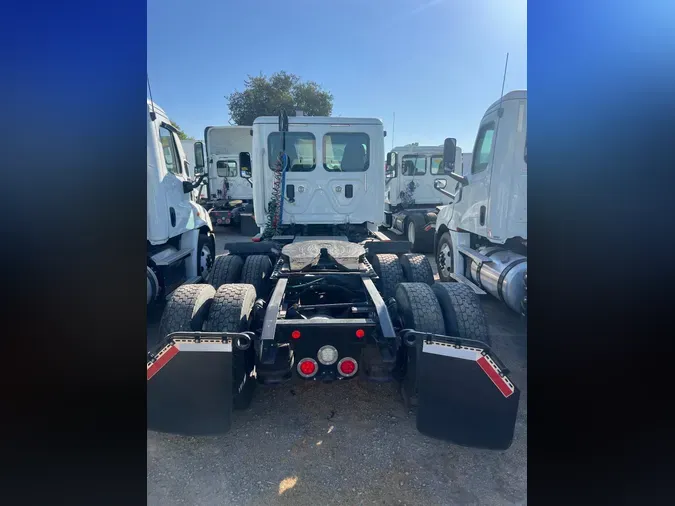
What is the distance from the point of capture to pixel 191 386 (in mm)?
2408

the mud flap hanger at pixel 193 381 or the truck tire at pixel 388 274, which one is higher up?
the truck tire at pixel 388 274

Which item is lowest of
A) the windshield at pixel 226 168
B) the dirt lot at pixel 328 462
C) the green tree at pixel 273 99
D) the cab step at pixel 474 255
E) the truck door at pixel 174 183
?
the dirt lot at pixel 328 462

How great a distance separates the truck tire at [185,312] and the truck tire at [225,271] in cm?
124

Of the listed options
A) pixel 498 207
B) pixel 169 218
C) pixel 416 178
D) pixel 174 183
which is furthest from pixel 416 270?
pixel 416 178

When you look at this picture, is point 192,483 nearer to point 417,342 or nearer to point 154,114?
point 417,342

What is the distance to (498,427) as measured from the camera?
237cm

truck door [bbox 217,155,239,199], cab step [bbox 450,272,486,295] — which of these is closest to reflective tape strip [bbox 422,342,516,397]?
cab step [bbox 450,272,486,295]

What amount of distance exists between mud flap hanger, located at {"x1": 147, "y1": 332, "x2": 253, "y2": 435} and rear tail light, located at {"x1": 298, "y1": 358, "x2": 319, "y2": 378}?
41 cm

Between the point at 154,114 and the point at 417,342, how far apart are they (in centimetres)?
422

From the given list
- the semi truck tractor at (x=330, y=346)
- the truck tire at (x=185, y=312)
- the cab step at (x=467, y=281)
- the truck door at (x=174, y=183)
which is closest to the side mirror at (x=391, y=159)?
the cab step at (x=467, y=281)

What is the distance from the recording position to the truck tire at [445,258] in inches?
252

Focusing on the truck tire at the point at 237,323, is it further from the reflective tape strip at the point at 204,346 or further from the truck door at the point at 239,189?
the truck door at the point at 239,189

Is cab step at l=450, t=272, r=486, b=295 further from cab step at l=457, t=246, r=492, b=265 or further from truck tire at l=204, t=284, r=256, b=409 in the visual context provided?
truck tire at l=204, t=284, r=256, b=409
